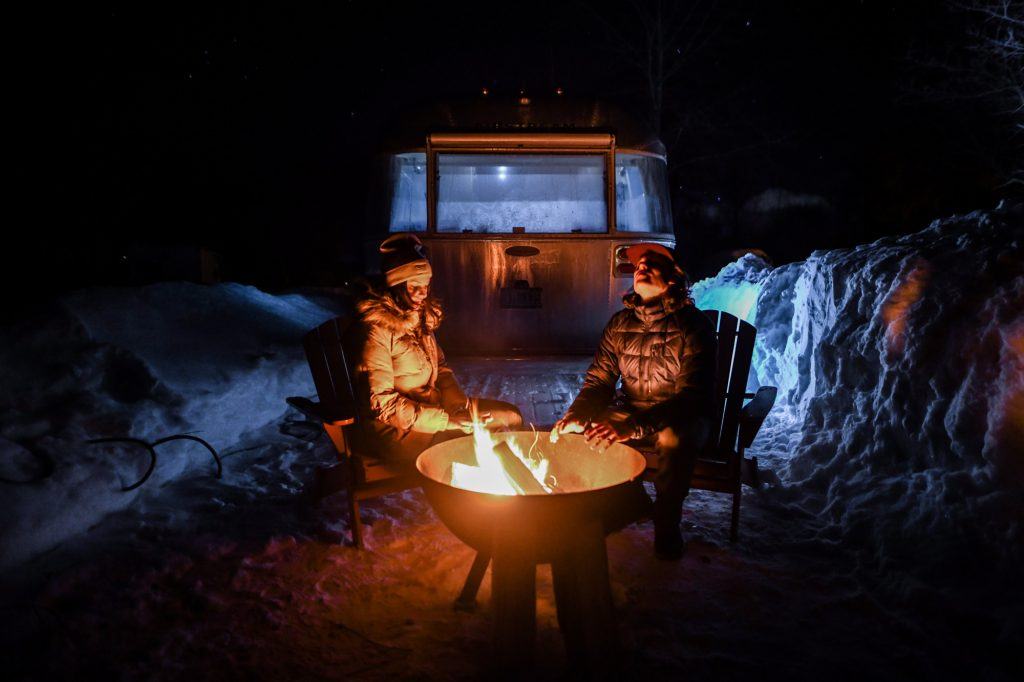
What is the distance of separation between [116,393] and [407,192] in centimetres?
396

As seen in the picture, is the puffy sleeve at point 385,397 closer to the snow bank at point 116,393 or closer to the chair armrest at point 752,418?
the chair armrest at point 752,418

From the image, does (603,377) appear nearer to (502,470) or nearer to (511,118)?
(502,470)

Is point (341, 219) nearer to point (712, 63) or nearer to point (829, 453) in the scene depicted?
point (712, 63)

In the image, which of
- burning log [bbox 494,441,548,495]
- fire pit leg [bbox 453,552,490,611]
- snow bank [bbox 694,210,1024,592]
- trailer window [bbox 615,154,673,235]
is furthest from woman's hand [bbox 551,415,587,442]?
trailer window [bbox 615,154,673,235]

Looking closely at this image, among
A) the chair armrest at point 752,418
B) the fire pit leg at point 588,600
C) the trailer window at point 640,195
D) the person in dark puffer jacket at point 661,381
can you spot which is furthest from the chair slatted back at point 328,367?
the trailer window at point 640,195

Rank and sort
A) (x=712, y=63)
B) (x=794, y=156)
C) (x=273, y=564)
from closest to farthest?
(x=273, y=564) < (x=712, y=63) < (x=794, y=156)

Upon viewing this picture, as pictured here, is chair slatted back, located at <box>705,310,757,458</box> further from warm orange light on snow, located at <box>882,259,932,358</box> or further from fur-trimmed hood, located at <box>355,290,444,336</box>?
fur-trimmed hood, located at <box>355,290,444,336</box>

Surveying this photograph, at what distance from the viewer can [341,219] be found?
23.1 meters

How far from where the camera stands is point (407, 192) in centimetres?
745

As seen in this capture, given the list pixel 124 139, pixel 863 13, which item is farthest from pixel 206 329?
pixel 863 13

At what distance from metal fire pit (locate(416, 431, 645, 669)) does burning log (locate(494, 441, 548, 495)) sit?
0.37 meters

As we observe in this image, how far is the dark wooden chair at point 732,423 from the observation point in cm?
352

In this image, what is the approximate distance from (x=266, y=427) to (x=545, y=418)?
2.74 metres

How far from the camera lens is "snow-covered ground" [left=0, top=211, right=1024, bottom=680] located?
2607 mm
